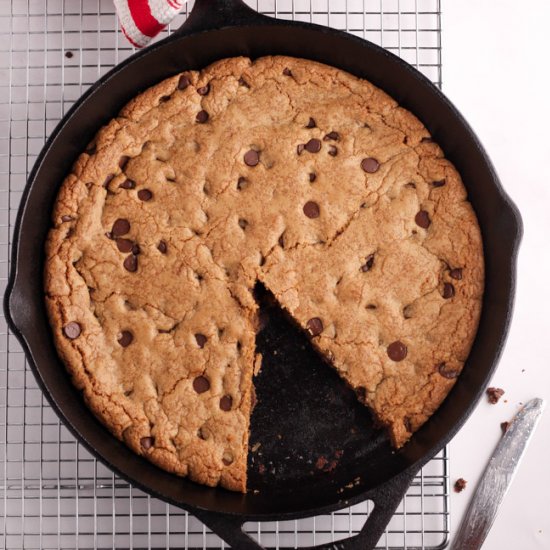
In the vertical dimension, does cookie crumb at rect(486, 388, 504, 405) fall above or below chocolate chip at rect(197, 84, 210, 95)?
below

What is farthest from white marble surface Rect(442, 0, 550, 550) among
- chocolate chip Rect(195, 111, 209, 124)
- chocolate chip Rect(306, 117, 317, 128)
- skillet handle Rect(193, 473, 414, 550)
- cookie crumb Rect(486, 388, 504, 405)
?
chocolate chip Rect(195, 111, 209, 124)

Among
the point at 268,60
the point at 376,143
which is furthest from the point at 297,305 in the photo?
the point at 268,60

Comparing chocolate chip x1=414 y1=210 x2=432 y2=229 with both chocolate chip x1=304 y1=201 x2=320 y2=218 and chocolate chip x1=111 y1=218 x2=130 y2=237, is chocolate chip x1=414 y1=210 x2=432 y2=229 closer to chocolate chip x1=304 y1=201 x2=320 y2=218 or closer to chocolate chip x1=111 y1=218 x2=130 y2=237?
chocolate chip x1=304 y1=201 x2=320 y2=218

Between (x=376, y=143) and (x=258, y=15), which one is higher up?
(x=258, y=15)

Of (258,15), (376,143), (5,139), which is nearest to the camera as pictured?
(258,15)

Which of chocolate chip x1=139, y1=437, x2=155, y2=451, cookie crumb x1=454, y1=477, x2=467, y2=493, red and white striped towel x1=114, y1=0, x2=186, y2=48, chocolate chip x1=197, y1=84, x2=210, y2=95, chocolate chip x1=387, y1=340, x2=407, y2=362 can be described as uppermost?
red and white striped towel x1=114, y1=0, x2=186, y2=48

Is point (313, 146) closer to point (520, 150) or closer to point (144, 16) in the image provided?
point (144, 16)

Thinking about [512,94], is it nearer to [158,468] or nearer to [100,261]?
[100,261]
